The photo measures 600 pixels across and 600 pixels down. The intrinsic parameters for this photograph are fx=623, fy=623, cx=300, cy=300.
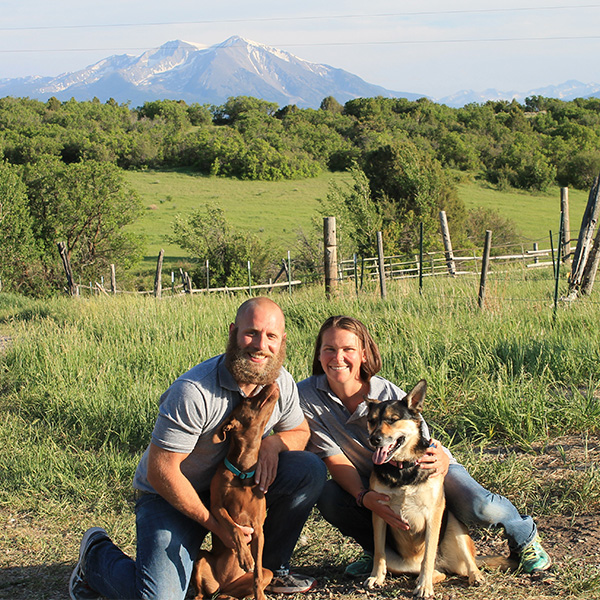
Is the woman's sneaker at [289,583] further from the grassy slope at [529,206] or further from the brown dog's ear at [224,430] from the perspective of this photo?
the grassy slope at [529,206]

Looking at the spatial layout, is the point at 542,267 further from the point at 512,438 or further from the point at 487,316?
the point at 512,438

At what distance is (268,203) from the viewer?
137 feet

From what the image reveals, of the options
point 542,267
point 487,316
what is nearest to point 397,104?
point 542,267

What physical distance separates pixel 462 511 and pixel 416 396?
0.67 metres

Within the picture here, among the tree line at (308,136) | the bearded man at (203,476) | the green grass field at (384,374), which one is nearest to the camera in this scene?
the bearded man at (203,476)

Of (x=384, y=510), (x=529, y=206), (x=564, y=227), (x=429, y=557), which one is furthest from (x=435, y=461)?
(x=529, y=206)

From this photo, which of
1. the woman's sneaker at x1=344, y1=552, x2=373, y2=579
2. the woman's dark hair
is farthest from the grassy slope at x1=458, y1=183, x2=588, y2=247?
the woman's sneaker at x1=344, y1=552, x2=373, y2=579

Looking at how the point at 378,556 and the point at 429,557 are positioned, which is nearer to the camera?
the point at 429,557

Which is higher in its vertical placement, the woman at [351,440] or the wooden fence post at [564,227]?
the wooden fence post at [564,227]

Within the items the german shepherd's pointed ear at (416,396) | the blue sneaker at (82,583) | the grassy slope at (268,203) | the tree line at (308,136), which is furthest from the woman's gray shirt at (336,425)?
the tree line at (308,136)

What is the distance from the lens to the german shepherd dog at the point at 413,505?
2.85 meters

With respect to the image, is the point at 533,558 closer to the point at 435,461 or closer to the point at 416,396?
the point at 435,461

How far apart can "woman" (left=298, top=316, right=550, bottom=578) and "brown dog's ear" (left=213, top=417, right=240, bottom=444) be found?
1.88 feet

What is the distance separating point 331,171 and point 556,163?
18.6 metres
